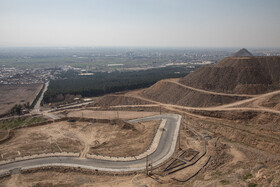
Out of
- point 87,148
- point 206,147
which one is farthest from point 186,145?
point 87,148

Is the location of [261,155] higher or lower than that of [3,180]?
higher

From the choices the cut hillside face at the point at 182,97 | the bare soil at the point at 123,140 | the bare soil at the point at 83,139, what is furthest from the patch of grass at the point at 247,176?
the cut hillside face at the point at 182,97

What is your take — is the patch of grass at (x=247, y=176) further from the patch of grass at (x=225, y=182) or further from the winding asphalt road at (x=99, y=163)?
the winding asphalt road at (x=99, y=163)

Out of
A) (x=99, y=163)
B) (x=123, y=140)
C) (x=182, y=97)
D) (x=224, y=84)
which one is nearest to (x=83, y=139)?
(x=123, y=140)

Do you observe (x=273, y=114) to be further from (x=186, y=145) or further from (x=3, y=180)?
(x=3, y=180)

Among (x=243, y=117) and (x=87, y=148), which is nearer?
(x=87, y=148)

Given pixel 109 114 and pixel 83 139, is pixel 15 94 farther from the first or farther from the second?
pixel 83 139

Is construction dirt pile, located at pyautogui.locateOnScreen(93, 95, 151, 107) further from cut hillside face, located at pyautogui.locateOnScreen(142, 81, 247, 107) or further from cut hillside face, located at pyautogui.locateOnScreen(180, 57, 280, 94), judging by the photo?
cut hillside face, located at pyautogui.locateOnScreen(180, 57, 280, 94)
